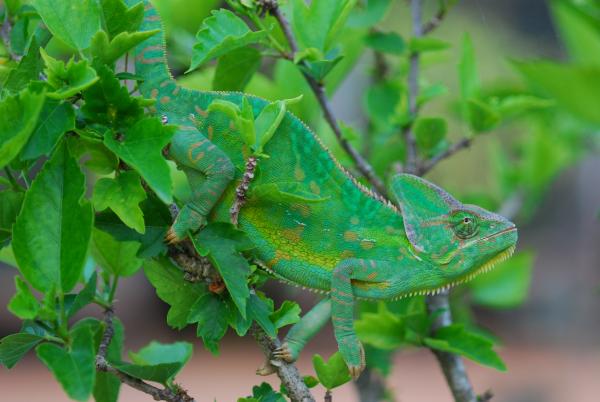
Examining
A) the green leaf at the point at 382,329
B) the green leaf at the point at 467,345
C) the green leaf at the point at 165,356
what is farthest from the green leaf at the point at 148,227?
the green leaf at the point at 467,345

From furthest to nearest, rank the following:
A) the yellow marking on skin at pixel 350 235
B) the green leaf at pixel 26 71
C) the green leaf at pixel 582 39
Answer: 1. the green leaf at pixel 582 39
2. the yellow marking on skin at pixel 350 235
3. the green leaf at pixel 26 71

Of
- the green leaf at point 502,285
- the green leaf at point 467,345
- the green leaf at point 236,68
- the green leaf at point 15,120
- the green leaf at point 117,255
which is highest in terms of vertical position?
the green leaf at point 15,120

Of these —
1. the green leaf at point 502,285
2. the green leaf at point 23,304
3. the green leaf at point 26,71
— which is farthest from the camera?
the green leaf at point 502,285

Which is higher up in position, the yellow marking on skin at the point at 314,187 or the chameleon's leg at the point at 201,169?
the chameleon's leg at the point at 201,169

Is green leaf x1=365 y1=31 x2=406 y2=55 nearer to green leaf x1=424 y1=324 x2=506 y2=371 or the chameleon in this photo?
the chameleon

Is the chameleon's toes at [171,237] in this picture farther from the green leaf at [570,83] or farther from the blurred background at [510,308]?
the blurred background at [510,308]

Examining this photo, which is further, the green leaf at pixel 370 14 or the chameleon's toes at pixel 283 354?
the green leaf at pixel 370 14

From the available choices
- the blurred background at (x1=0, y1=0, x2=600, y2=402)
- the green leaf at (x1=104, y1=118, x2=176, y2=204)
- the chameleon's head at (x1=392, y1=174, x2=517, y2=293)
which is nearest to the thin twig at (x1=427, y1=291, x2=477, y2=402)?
the chameleon's head at (x1=392, y1=174, x2=517, y2=293)
